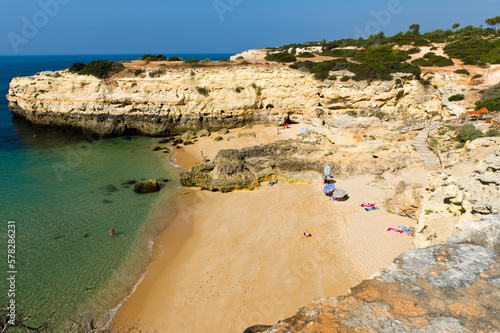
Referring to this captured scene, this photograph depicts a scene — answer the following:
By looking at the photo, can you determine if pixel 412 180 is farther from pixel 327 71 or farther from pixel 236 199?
pixel 327 71

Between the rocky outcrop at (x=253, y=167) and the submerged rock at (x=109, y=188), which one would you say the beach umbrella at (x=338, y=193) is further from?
the submerged rock at (x=109, y=188)

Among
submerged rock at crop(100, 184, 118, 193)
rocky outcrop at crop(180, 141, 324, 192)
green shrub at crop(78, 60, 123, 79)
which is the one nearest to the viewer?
rocky outcrop at crop(180, 141, 324, 192)

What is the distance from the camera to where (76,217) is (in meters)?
16.5

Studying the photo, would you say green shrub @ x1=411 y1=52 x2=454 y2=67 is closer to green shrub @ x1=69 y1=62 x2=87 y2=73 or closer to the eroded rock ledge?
the eroded rock ledge

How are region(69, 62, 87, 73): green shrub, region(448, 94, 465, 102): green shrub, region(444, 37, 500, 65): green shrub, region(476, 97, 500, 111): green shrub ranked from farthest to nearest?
region(69, 62, 87, 73): green shrub
region(444, 37, 500, 65): green shrub
region(448, 94, 465, 102): green shrub
region(476, 97, 500, 111): green shrub

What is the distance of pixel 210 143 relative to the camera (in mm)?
28172

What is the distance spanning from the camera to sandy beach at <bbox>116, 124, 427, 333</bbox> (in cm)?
1029

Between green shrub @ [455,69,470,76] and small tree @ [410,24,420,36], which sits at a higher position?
small tree @ [410,24,420,36]

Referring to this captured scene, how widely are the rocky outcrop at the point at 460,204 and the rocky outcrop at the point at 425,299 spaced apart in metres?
1.36

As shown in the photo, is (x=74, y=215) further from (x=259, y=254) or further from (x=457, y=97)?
(x=457, y=97)

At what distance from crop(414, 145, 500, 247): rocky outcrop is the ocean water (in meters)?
12.4

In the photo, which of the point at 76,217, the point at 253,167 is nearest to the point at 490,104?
the point at 253,167

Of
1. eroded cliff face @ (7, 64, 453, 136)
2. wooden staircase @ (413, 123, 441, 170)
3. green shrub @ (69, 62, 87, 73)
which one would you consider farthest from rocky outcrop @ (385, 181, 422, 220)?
green shrub @ (69, 62, 87, 73)

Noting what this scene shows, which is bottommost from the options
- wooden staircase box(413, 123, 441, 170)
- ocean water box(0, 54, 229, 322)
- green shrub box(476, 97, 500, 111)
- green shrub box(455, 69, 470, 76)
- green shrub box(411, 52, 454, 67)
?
ocean water box(0, 54, 229, 322)
